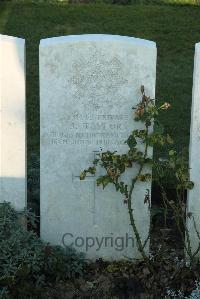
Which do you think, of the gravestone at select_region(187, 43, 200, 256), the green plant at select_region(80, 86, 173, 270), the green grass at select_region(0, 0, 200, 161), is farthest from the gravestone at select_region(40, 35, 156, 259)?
the green grass at select_region(0, 0, 200, 161)

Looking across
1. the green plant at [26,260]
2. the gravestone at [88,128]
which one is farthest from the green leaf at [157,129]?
the green plant at [26,260]

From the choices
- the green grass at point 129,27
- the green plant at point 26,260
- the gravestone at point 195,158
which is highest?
the green grass at point 129,27

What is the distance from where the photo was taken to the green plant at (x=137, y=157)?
421cm

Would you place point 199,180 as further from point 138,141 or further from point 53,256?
point 53,256

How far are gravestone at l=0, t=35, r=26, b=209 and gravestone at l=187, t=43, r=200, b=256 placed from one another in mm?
1122

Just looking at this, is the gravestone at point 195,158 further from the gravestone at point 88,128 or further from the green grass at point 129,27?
the green grass at point 129,27

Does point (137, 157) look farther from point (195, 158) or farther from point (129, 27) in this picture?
point (129, 27)

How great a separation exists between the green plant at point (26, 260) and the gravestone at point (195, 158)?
0.79 metres

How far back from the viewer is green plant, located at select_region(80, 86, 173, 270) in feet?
13.8

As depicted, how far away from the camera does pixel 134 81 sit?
4.25 m

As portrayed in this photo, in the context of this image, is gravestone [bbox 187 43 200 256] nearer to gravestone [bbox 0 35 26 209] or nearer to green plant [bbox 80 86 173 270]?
green plant [bbox 80 86 173 270]

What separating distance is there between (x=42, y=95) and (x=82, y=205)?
2.68 ft

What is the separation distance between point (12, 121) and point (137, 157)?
868 mm

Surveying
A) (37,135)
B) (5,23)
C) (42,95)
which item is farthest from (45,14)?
(42,95)
